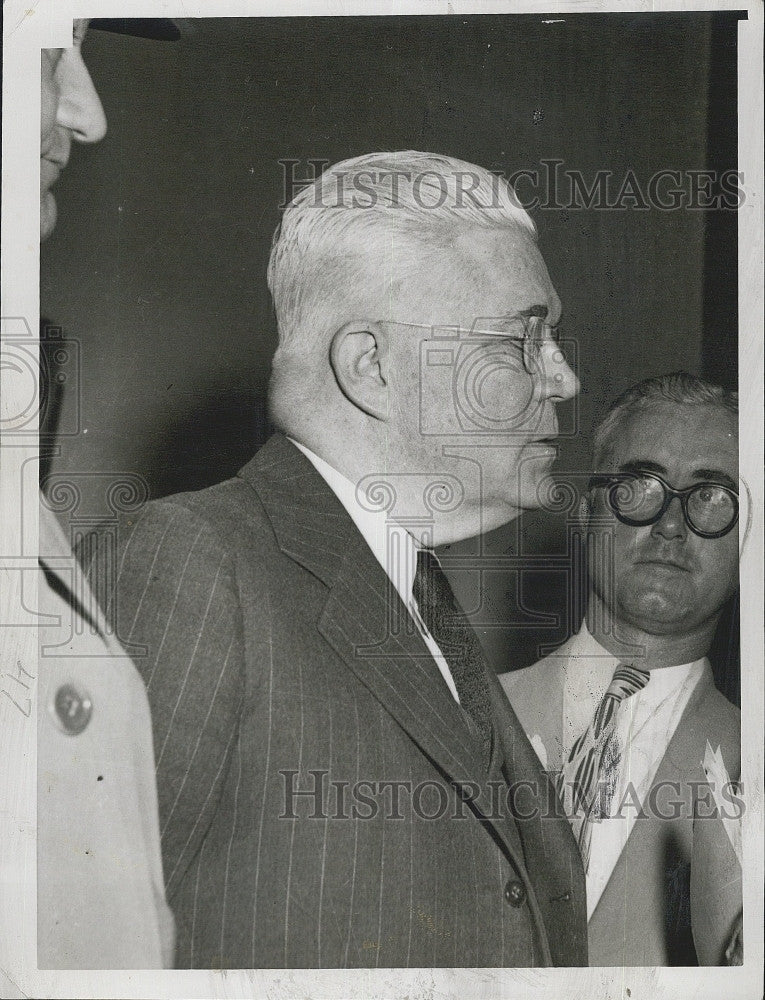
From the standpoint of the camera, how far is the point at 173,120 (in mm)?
2062

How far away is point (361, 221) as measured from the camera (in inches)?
79.7

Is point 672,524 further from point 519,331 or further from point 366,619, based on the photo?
point 366,619

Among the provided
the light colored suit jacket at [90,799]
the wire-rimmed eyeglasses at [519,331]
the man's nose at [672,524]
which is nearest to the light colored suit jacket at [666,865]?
the man's nose at [672,524]

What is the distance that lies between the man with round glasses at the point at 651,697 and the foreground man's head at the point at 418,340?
200 mm

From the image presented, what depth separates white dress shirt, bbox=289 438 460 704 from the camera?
6.52ft

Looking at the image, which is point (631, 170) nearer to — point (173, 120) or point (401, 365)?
point (401, 365)

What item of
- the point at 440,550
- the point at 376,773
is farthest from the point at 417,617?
the point at 376,773

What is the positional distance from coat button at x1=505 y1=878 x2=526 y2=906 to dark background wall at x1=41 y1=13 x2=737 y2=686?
1.38 ft

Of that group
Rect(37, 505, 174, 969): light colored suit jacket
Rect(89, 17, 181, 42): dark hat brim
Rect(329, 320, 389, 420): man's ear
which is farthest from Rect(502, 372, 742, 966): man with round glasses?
Rect(89, 17, 181, 42): dark hat brim

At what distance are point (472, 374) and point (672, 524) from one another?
0.51 meters

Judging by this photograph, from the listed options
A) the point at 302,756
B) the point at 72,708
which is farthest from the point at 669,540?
the point at 72,708

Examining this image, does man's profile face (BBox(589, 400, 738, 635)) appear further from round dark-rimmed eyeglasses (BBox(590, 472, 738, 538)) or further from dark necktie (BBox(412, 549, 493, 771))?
dark necktie (BBox(412, 549, 493, 771))

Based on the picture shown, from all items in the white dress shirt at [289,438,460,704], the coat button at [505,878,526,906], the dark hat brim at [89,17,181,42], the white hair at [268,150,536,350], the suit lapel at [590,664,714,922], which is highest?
the dark hat brim at [89,17,181,42]

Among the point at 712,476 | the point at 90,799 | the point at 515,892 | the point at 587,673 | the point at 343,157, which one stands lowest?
the point at 515,892
